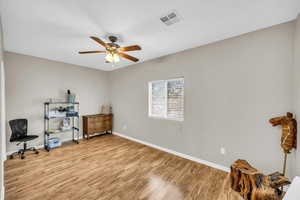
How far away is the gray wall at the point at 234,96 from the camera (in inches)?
72.5

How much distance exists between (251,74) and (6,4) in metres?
3.59

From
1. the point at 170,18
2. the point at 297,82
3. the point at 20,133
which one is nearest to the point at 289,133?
the point at 297,82

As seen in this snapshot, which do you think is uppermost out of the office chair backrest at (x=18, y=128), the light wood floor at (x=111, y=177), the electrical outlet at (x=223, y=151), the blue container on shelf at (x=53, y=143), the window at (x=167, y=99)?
the window at (x=167, y=99)

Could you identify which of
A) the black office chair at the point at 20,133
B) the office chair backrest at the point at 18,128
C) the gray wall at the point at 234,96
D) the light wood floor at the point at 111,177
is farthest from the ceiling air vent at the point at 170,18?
the office chair backrest at the point at 18,128

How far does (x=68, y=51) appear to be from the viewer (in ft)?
9.61

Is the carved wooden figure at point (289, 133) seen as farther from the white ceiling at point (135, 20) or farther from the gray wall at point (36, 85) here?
the gray wall at point (36, 85)

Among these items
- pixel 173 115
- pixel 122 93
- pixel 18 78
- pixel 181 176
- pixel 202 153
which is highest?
pixel 18 78

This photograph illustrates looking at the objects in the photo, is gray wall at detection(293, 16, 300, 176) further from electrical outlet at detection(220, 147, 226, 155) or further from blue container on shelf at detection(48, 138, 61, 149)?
blue container on shelf at detection(48, 138, 61, 149)

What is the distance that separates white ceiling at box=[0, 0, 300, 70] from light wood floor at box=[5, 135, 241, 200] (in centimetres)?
250

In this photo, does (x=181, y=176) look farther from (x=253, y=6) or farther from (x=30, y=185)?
(x=253, y=6)

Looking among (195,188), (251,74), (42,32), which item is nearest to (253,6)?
(251,74)

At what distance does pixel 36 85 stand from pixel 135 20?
11.1ft

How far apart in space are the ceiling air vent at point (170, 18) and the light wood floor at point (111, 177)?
2.54m

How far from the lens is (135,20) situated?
5.82 feet
